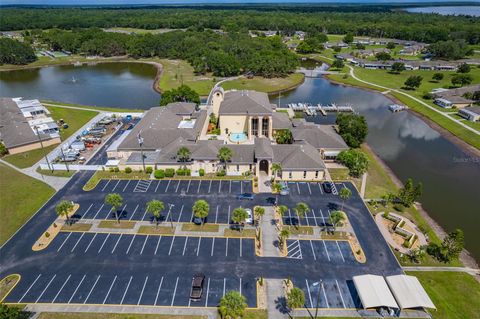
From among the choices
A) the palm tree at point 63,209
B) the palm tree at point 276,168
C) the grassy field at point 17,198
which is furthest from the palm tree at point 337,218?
the grassy field at point 17,198

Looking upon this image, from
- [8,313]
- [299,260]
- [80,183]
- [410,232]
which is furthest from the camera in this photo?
[80,183]

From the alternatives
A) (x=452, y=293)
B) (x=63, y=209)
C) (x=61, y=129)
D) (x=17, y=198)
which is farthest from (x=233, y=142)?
(x=61, y=129)

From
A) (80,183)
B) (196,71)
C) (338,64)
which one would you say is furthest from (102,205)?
(338,64)

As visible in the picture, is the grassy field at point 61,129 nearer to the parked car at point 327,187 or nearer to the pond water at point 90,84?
the pond water at point 90,84

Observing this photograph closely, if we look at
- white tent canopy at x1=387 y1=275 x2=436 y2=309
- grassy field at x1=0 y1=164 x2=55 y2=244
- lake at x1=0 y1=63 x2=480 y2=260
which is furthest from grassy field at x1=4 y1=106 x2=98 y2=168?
white tent canopy at x1=387 y1=275 x2=436 y2=309

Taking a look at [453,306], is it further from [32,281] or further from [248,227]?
[32,281]

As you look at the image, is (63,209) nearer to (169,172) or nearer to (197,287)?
(169,172)

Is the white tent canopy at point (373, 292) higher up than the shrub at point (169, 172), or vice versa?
the shrub at point (169, 172)
